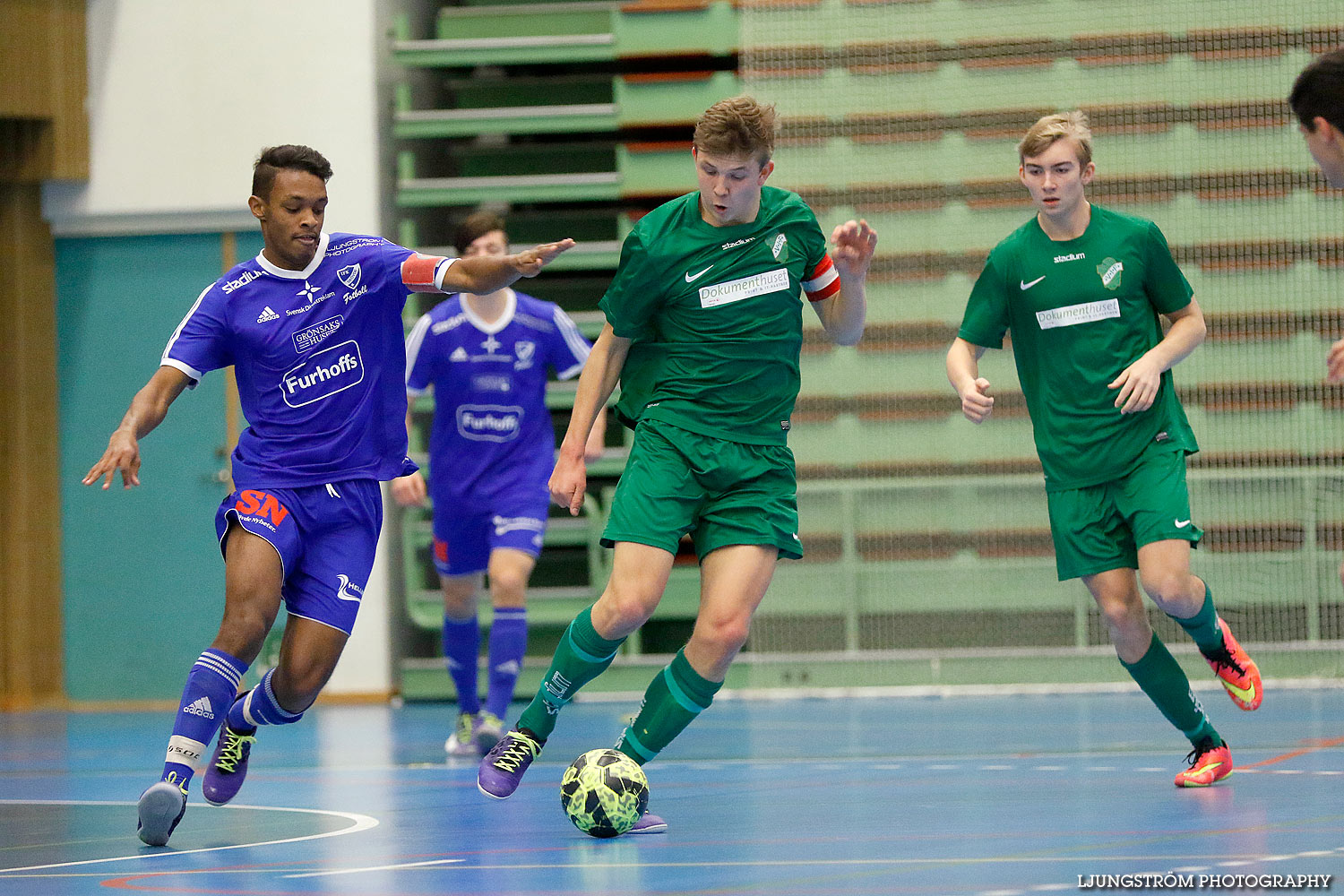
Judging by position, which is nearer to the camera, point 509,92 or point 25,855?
point 25,855

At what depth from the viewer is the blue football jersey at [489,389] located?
Answer: 7.63 m

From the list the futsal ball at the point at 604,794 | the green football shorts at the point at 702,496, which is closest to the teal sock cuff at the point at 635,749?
the futsal ball at the point at 604,794

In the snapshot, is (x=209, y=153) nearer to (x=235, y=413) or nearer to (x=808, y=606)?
(x=235, y=413)

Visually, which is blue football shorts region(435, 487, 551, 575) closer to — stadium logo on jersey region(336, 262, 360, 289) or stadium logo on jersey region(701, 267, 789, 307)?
stadium logo on jersey region(336, 262, 360, 289)

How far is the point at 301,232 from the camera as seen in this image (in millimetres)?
4969

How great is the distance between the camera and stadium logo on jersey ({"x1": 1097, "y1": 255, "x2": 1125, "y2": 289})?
5.39 meters

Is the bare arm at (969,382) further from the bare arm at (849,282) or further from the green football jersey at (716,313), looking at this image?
the green football jersey at (716,313)

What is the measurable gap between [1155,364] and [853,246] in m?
1.18

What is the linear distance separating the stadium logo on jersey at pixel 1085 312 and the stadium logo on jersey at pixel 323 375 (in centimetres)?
222

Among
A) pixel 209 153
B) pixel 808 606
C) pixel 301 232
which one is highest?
pixel 209 153

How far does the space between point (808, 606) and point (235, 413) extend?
13.2 ft

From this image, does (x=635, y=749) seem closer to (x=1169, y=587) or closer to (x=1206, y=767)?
(x=1169, y=587)

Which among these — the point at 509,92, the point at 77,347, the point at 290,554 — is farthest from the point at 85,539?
the point at 290,554

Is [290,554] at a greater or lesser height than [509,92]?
lesser
